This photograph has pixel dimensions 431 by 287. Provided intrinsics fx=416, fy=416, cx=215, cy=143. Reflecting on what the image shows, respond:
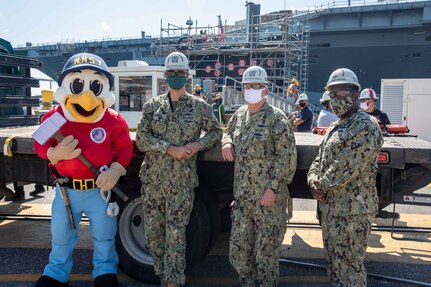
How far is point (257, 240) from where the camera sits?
3.24 meters

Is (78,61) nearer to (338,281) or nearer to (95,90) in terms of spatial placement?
(95,90)

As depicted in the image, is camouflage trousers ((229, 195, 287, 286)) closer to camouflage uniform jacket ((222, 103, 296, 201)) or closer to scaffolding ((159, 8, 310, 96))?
camouflage uniform jacket ((222, 103, 296, 201))

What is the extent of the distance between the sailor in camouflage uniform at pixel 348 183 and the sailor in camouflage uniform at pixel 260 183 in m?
0.30

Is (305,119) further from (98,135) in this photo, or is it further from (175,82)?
(98,135)

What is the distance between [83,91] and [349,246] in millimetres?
2415

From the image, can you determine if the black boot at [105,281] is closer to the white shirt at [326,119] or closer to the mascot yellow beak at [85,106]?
the mascot yellow beak at [85,106]

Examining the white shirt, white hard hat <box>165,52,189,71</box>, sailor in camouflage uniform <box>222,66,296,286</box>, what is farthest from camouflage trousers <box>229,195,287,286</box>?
the white shirt

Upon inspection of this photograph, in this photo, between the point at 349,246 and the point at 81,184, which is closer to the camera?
the point at 349,246

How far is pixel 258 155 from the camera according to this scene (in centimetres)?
322

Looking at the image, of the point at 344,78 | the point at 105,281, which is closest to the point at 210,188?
the point at 105,281

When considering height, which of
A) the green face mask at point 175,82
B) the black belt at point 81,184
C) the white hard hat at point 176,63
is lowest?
the black belt at point 81,184

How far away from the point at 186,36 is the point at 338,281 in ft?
94.2

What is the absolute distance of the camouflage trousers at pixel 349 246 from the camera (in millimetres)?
2914

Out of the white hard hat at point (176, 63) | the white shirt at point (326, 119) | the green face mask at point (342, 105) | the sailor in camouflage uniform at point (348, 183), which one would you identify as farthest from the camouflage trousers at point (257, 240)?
the white shirt at point (326, 119)
